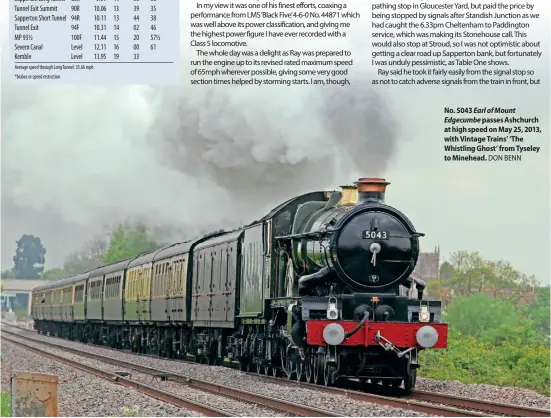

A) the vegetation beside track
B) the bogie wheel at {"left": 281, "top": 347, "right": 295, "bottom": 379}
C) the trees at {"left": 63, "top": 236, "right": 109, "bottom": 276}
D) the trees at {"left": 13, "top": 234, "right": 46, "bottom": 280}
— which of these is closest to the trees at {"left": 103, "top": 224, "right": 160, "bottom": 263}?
the trees at {"left": 63, "top": 236, "right": 109, "bottom": 276}

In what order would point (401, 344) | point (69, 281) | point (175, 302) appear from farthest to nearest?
point (69, 281) < point (175, 302) < point (401, 344)

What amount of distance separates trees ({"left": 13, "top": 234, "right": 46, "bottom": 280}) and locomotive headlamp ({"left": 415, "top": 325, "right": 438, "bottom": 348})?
72542mm

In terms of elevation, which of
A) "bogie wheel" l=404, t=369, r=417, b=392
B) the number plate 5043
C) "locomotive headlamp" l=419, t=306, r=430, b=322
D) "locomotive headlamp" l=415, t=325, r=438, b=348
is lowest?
"bogie wheel" l=404, t=369, r=417, b=392

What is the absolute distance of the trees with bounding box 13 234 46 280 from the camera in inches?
3263

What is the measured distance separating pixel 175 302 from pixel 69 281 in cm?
1770

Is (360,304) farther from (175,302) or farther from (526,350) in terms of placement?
(175,302)

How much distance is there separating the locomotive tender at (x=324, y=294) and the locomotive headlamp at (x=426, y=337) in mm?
13

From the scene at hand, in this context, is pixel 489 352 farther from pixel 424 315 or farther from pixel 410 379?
pixel 424 315

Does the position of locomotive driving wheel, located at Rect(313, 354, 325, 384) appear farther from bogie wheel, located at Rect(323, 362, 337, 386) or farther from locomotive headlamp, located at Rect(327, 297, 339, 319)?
locomotive headlamp, located at Rect(327, 297, 339, 319)

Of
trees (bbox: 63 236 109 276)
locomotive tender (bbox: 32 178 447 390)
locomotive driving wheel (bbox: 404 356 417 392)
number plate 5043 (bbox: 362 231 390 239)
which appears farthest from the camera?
trees (bbox: 63 236 109 276)

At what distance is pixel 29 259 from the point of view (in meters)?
82.9

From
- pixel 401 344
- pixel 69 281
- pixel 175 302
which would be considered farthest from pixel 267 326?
pixel 69 281

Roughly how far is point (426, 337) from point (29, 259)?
73.7 meters

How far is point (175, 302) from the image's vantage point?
886 inches
